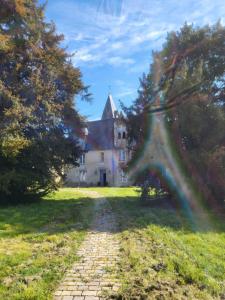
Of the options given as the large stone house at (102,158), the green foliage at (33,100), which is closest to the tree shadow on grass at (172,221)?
the green foliage at (33,100)

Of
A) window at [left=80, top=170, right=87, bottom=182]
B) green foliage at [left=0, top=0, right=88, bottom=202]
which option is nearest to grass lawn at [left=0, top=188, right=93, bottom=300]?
green foliage at [left=0, top=0, right=88, bottom=202]

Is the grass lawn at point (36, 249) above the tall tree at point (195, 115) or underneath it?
underneath

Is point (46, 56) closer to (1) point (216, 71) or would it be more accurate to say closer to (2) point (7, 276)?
(1) point (216, 71)

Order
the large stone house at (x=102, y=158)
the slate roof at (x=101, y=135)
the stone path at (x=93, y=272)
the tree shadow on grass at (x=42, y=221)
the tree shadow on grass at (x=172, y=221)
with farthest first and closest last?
the slate roof at (x=101, y=135) < the large stone house at (x=102, y=158) < the tree shadow on grass at (x=172, y=221) < the tree shadow on grass at (x=42, y=221) < the stone path at (x=93, y=272)

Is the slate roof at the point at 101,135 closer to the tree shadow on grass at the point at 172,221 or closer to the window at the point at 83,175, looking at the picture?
the window at the point at 83,175

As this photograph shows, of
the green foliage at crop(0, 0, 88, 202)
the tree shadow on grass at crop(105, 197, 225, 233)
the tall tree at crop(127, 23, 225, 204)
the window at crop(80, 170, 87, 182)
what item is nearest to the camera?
the tree shadow on grass at crop(105, 197, 225, 233)

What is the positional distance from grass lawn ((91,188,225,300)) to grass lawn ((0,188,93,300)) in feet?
3.67

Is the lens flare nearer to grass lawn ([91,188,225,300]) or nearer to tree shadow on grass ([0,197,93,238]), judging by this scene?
tree shadow on grass ([0,197,93,238])

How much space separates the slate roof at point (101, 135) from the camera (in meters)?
42.0

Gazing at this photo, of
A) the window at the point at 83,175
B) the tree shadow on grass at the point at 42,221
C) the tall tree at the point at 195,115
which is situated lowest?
the tree shadow on grass at the point at 42,221

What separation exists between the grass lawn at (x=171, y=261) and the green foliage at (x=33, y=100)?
7.06 metres

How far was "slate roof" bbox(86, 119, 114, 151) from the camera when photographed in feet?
138

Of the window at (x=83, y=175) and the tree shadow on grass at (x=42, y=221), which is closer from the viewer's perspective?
the tree shadow on grass at (x=42, y=221)

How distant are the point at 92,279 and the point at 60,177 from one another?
44.8 ft
